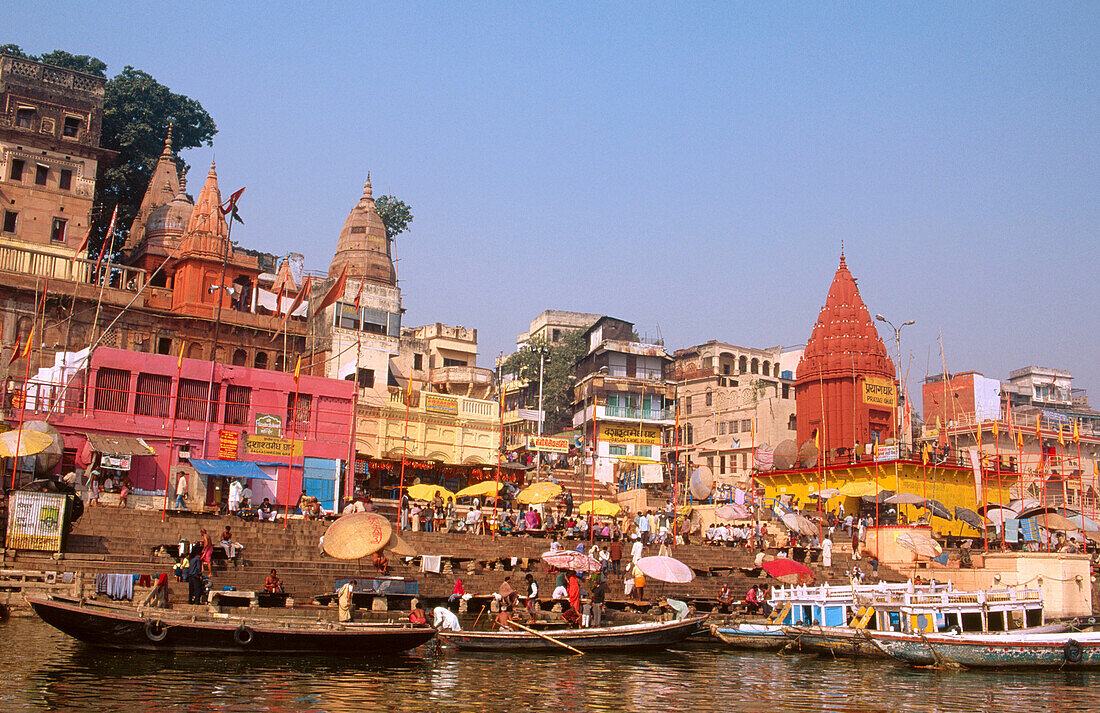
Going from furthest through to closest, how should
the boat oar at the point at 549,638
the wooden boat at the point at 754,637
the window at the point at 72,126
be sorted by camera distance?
1. the window at the point at 72,126
2. the wooden boat at the point at 754,637
3. the boat oar at the point at 549,638

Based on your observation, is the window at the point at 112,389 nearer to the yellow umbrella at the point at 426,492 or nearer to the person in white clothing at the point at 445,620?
the yellow umbrella at the point at 426,492

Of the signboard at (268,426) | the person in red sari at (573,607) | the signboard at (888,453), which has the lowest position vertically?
the person in red sari at (573,607)

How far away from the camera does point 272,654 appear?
680 inches

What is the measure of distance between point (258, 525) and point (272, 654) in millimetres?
8828

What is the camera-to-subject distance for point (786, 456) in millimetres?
44812

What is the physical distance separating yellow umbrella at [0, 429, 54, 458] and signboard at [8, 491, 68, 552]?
93.4 inches

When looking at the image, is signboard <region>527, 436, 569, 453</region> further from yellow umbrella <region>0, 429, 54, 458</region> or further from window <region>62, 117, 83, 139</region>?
yellow umbrella <region>0, 429, 54, 458</region>

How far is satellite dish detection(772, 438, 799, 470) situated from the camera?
4472cm

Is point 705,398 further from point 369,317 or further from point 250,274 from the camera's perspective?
point 250,274

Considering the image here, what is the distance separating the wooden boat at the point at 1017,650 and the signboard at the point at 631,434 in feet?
105

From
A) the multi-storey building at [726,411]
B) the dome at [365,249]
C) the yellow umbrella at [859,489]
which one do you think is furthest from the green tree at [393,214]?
the yellow umbrella at [859,489]

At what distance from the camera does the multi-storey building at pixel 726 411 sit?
181 ft

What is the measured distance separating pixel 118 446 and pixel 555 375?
37.2 metres

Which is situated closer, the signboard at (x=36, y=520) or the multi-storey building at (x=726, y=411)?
the signboard at (x=36, y=520)
